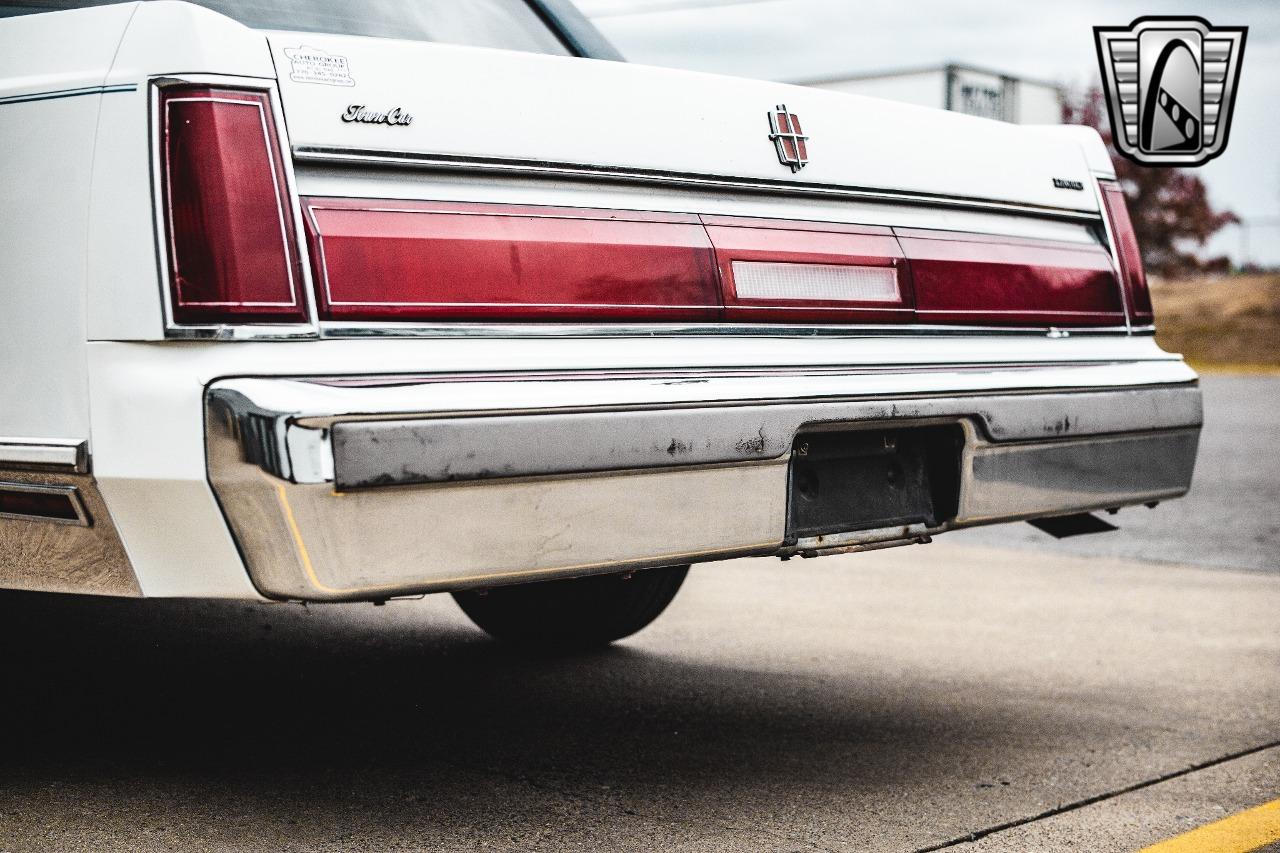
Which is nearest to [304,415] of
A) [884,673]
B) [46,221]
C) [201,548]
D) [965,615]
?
[201,548]

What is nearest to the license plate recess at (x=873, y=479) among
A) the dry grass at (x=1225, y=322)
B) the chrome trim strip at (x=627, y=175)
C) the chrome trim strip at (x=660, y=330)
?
the chrome trim strip at (x=660, y=330)

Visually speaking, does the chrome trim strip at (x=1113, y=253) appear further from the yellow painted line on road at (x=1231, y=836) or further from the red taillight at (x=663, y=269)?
the yellow painted line on road at (x=1231, y=836)

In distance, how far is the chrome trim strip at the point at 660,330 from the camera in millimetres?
2328

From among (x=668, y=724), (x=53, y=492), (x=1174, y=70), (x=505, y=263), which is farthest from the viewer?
(x=1174, y=70)

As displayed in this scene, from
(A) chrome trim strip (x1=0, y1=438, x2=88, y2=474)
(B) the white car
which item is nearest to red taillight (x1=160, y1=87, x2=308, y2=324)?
(B) the white car

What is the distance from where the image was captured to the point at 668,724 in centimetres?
359

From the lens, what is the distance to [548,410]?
2.33 m

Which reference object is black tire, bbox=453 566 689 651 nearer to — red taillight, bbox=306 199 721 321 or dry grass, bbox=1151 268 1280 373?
red taillight, bbox=306 199 721 321

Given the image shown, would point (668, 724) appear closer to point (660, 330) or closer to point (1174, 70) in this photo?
point (660, 330)

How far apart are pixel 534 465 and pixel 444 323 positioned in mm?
277

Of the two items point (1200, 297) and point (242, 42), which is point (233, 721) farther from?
point (1200, 297)

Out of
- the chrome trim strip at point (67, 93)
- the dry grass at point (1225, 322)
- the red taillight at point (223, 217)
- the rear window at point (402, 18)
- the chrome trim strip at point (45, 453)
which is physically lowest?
the dry grass at point (1225, 322)

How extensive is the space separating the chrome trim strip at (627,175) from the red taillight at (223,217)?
0.09m

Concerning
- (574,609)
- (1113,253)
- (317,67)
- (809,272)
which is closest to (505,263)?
(317,67)
